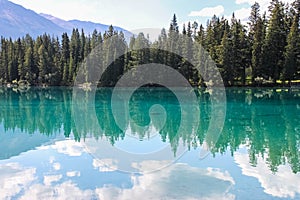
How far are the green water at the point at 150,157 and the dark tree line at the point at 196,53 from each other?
84.4ft

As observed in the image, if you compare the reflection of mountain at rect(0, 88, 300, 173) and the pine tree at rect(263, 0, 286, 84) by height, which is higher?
the pine tree at rect(263, 0, 286, 84)

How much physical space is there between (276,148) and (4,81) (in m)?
76.4

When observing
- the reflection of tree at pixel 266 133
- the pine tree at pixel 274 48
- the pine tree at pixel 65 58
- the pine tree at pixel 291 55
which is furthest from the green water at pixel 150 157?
the pine tree at pixel 65 58

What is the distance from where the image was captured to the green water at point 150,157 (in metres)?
9.53

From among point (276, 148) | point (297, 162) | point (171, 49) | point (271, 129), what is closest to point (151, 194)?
point (297, 162)

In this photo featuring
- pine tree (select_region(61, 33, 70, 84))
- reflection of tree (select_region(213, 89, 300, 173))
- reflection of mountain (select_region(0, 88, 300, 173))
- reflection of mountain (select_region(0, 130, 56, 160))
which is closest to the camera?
reflection of tree (select_region(213, 89, 300, 173))

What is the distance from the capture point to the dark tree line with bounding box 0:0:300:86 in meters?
49.1

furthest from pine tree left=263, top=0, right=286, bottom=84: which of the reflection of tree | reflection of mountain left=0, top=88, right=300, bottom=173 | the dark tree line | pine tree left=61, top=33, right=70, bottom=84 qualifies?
pine tree left=61, top=33, right=70, bottom=84

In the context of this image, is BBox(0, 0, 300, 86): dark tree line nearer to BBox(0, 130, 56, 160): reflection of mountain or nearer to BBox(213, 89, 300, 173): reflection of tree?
BBox(213, 89, 300, 173): reflection of tree

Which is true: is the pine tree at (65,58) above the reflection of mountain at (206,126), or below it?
above

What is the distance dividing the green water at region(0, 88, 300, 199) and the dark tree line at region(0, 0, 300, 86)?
25.7 meters

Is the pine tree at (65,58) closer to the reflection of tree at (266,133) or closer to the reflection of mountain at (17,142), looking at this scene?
the reflection of tree at (266,133)

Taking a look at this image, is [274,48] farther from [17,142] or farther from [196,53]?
[17,142]

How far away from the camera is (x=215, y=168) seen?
11648mm
